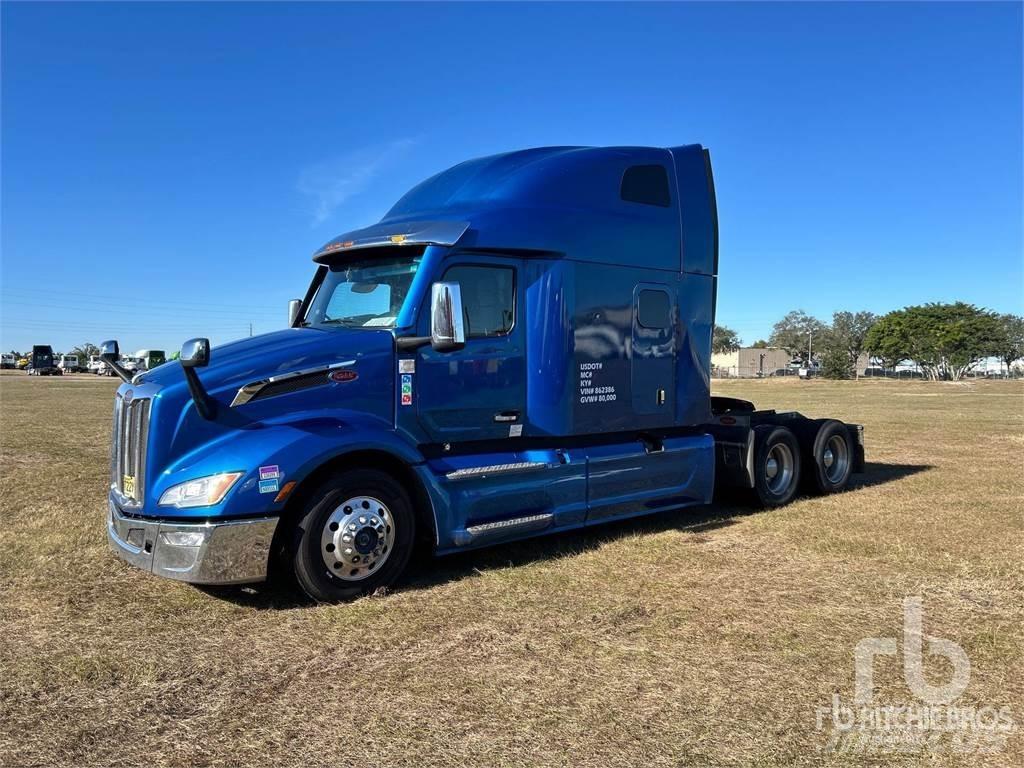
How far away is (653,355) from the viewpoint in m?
7.84

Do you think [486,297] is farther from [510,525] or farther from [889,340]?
[889,340]

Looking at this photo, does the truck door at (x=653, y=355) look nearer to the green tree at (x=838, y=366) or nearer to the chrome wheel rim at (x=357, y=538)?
the chrome wheel rim at (x=357, y=538)

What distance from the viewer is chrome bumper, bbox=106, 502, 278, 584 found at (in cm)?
511

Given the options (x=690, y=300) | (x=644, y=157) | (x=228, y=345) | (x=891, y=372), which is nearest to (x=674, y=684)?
(x=228, y=345)

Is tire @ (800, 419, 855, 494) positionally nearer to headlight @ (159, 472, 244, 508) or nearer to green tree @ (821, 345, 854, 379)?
headlight @ (159, 472, 244, 508)

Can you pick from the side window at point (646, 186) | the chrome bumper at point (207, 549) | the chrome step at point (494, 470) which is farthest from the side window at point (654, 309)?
the chrome bumper at point (207, 549)

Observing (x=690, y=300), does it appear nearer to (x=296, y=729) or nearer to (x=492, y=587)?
(x=492, y=587)

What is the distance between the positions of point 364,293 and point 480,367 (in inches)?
45.5

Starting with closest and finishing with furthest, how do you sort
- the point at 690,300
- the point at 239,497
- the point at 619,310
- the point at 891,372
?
the point at 239,497 < the point at 619,310 < the point at 690,300 < the point at 891,372

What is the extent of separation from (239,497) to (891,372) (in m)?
130

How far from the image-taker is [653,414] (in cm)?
789

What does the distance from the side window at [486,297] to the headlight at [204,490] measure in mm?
2206

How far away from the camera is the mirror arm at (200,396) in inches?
203

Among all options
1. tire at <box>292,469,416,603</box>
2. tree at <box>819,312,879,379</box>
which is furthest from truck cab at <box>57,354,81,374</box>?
tree at <box>819,312,879,379</box>
